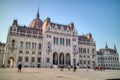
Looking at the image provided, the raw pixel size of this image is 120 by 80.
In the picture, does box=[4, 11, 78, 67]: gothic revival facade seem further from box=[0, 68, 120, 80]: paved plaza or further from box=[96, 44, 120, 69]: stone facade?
box=[96, 44, 120, 69]: stone facade

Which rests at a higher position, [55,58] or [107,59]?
[55,58]

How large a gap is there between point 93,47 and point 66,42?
65.9ft

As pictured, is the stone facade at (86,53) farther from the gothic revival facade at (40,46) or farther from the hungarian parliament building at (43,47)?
the gothic revival facade at (40,46)

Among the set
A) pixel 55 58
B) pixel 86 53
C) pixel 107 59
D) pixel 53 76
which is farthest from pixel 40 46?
pixel 107 59

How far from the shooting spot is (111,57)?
10519 cm

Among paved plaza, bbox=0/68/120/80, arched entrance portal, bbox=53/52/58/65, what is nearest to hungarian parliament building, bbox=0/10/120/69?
arched entrance portal, bbox=53/52/58/65

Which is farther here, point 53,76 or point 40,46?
point 40,46

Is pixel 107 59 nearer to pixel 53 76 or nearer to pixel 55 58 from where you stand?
pixel 55 58

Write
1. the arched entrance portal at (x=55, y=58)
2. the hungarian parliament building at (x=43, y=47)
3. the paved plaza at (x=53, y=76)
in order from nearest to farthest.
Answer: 1. the paved plaza at (x=53, y=76)
2. the hungarian parliament building at (x=43, y=47)
3. the arched entrance portal at (x=55, y=58)

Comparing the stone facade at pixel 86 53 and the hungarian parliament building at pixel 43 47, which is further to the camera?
the stone facade at pixel 86 53

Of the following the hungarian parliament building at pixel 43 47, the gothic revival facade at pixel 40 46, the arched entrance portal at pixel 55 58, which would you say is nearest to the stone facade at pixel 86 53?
the hungarian parliament building at pixel 43 47

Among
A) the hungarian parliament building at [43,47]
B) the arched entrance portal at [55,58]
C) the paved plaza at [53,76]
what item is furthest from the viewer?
the arched entrance portal at [55,58]

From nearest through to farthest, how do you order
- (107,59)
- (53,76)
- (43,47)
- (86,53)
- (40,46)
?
(53,76) < (43,47) < (40,46) < (86,53) < (107,59)

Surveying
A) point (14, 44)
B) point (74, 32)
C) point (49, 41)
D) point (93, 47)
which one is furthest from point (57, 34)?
point (93, 47)
